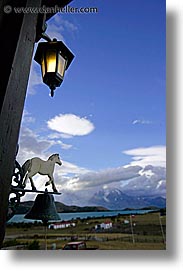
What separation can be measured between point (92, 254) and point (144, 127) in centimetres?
52

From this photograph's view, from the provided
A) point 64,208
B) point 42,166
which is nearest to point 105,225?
point 64,208

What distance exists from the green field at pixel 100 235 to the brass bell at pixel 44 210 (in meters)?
0.04

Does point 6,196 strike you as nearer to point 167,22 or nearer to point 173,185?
point 173,185

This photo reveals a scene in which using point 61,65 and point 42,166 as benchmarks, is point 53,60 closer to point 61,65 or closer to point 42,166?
point 61,65

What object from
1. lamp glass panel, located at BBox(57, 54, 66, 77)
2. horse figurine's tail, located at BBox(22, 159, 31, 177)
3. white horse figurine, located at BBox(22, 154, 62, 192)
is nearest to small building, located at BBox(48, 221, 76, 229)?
white horse figurine, located at BBox(22, 154, 62, 192)

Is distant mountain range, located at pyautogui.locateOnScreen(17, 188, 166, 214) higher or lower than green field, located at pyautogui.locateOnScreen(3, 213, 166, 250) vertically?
higher

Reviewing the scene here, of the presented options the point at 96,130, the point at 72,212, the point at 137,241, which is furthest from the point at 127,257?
the point at 96,130

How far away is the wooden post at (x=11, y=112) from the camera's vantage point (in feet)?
2.34

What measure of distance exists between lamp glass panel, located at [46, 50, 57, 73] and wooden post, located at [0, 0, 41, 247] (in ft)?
0.83

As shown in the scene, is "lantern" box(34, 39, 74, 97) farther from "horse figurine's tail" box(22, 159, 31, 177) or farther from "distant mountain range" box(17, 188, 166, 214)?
"distant mountain range" box(17, 188, 166, 214)

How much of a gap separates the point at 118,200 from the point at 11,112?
0.63 m

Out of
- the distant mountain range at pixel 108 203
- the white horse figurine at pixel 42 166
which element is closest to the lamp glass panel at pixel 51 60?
the white horse figurine at pixel 42 166

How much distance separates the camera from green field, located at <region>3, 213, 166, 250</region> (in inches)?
45.3

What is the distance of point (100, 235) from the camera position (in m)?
1.19
